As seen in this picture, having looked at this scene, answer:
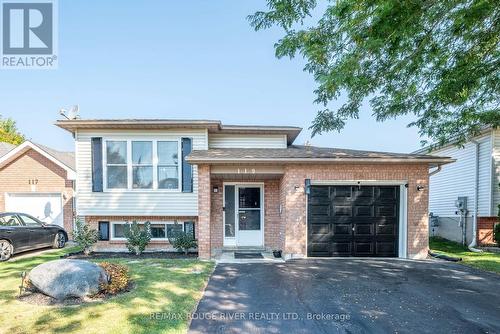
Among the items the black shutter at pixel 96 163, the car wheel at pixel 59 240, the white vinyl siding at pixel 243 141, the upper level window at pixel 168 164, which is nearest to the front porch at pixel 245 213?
the upper level window at pixel 168 164

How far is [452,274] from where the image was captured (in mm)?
6688

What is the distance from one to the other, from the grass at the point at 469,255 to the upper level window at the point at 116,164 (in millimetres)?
11177

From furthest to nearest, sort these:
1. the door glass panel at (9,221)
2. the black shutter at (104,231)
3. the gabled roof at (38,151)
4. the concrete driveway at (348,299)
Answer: the gabled roof at (38,151) → the black shutter at (104,231) → the door glass panel at (9,221) → the concrete driveway at (348,299)

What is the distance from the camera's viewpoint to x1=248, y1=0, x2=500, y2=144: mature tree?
5059 mm

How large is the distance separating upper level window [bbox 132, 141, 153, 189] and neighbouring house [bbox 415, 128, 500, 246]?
10815 millimetres

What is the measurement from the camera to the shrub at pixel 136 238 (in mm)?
8648

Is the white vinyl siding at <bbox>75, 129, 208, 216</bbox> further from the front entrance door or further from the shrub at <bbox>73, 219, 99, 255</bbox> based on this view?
the front entrance door

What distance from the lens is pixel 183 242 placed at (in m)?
8.66

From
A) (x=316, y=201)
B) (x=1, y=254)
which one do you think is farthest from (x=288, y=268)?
(x=1, y=254)

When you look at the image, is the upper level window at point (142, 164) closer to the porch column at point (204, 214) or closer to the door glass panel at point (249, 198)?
the porch column at point (204, 214)

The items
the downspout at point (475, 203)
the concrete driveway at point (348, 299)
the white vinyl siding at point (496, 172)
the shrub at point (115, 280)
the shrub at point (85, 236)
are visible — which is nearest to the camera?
the concrete driveway at point (348, 299)

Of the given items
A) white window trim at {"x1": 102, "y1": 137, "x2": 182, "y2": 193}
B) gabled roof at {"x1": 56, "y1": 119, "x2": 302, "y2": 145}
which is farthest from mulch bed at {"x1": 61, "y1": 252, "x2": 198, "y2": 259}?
gabled roof at {"x1": 56, "y1": 119, "x2": 302, "y2": 145}

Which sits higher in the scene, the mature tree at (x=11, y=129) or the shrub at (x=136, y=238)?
the mature tree at (x=11, y=129)

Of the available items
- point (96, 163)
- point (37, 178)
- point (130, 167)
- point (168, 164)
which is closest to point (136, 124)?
point (130, 167)
